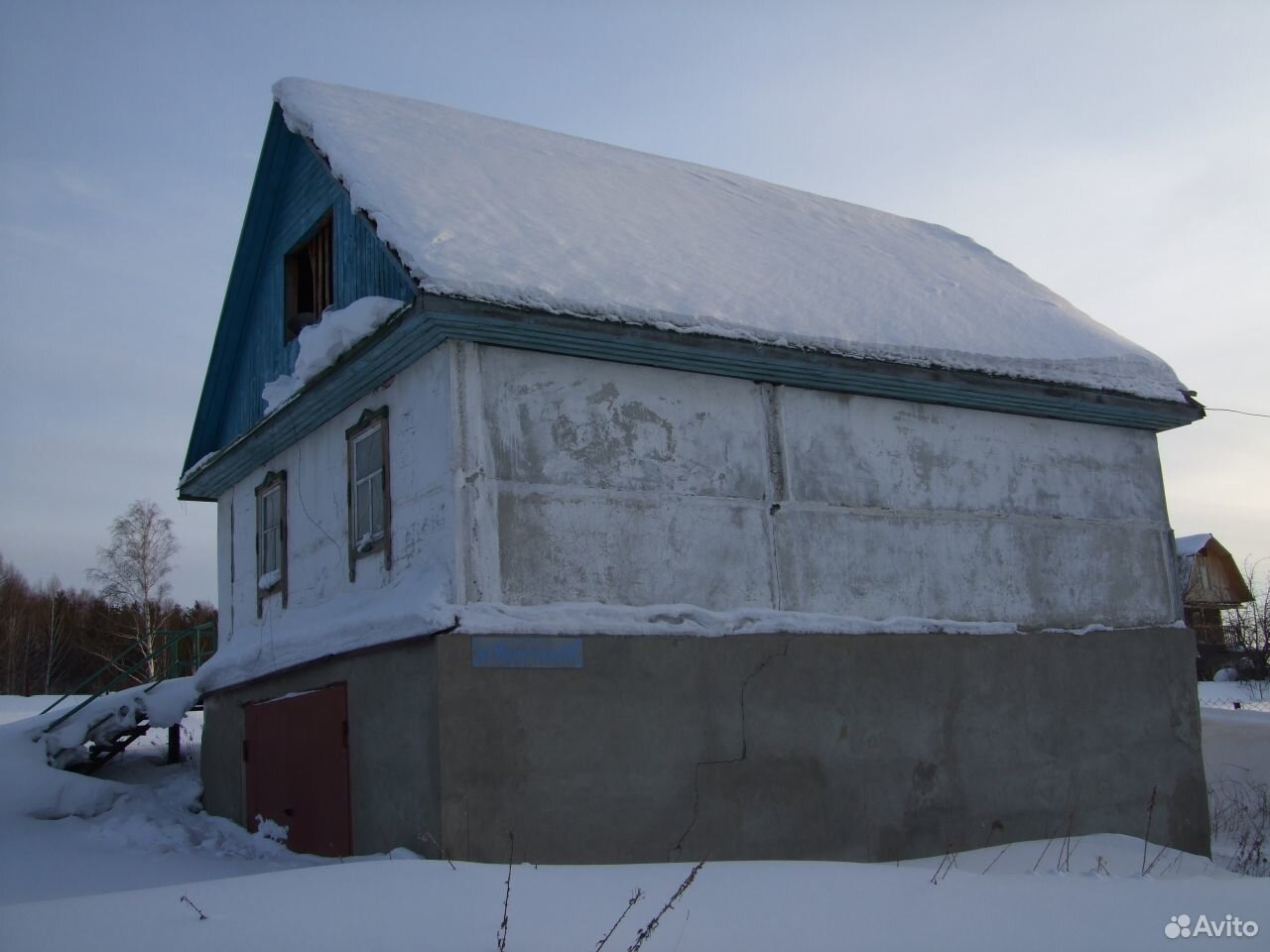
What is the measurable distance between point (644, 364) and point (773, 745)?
139 inches

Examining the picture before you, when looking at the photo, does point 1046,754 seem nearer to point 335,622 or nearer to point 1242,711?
point 335,622

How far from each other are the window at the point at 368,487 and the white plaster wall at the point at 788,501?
1.39 m

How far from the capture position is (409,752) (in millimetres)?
9539

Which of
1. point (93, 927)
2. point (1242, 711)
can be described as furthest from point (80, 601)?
point (93, 927)

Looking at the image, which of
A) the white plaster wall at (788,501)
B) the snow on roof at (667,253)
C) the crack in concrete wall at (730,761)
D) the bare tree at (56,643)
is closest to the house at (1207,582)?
the snow on roof at (667,253)

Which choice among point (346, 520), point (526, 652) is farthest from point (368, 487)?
point (526, 652)

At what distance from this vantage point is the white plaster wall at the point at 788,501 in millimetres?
9844

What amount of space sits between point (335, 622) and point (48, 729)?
22.2 feet

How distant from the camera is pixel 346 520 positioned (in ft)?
37.6

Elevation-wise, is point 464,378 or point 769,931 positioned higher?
point 464,378

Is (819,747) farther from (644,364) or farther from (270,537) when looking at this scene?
(270,537)

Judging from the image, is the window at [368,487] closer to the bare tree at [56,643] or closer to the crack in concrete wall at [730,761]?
the crack in concrete wall at [730,761]

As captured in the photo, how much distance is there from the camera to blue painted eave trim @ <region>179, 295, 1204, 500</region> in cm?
967

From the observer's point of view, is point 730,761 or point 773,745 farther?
point 773,745
